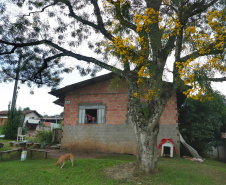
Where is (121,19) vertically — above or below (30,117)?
above

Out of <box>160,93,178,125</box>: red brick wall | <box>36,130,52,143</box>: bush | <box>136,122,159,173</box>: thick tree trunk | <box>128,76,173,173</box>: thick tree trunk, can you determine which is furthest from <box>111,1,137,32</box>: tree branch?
<box>36,130,52,143</box>: bush

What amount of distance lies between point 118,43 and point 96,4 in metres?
2.73

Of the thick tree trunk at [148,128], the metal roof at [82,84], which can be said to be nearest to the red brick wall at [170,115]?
the metal roof at [82,84]

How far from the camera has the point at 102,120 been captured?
959 centimetres

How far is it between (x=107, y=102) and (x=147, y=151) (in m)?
5.14

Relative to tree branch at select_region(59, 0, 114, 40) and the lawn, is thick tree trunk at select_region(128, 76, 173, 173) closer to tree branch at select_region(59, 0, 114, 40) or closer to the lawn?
the lawn

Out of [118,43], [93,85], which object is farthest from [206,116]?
[118,43]

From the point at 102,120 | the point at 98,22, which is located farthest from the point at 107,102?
the point at 98,22

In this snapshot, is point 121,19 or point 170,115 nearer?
point 121,19

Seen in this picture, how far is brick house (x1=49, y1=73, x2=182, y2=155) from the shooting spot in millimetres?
8773

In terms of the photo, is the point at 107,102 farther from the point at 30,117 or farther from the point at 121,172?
the point at 30,117

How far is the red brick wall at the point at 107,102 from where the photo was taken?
8828 millimetres

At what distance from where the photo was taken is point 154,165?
4.96m

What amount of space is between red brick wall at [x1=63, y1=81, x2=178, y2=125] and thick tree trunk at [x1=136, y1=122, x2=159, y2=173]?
4043mm
